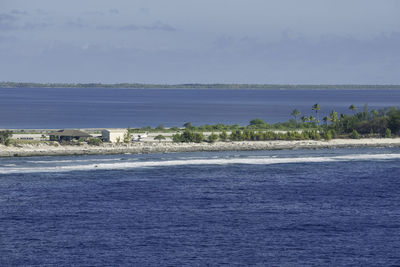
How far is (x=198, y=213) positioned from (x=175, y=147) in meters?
42.1

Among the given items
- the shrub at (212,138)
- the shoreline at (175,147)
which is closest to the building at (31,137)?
the shoreline at (175,147)

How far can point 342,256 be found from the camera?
130 feet

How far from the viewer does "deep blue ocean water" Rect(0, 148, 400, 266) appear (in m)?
39.9

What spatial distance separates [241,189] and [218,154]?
28.2 m

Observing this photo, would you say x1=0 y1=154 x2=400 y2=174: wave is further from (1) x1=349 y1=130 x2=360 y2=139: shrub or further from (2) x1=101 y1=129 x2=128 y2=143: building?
(1) x1=349 y1=130 x2=360 y2=139: shrub

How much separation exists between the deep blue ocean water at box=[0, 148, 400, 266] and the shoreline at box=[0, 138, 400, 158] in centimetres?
608

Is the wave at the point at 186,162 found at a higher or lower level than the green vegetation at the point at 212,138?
lower

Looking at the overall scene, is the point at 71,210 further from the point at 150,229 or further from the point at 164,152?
the point at 164,152

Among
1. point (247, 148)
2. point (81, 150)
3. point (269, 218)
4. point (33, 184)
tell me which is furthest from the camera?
point (247, 148)

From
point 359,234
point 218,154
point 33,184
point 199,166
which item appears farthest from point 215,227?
point 218,154

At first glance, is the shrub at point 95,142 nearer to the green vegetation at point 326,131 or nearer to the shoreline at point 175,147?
the shoreline at point 175,147

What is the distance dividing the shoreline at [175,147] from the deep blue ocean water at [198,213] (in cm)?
608

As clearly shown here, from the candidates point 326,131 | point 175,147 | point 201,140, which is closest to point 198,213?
point 175,147

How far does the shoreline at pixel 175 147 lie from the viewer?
86375 millimetres
